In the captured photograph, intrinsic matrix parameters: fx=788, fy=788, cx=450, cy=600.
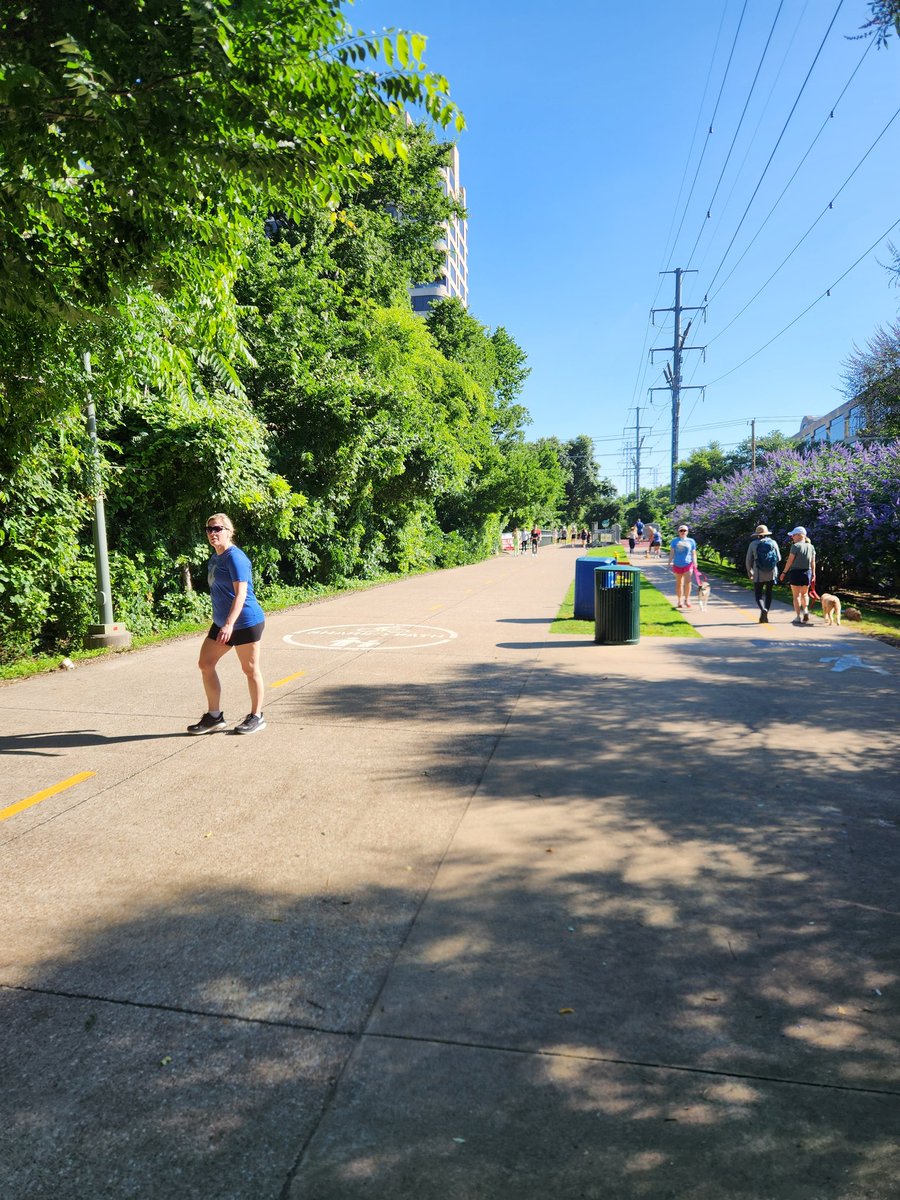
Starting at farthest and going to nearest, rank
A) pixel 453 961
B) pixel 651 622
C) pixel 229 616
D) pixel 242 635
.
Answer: pixel 651 622, pixel 242 635, pixel 229 616, pixel 453 961

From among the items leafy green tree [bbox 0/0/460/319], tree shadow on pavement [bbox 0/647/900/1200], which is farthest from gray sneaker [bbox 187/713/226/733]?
leafy green tree [bbox 0/0/460/319]

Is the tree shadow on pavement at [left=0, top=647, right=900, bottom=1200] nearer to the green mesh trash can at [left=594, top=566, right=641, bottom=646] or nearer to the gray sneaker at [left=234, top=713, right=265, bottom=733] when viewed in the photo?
the gray sneaker at [left=234, top=713, right=265, bottom=733]

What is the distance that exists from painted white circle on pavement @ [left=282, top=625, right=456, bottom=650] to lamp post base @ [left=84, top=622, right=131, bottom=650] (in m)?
2.32

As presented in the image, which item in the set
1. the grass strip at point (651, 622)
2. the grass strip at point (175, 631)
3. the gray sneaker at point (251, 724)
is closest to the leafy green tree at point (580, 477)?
the grass strip at point (175, 631)

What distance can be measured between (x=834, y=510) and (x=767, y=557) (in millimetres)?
5501

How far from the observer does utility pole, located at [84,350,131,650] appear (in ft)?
33.6

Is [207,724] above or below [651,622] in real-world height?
below

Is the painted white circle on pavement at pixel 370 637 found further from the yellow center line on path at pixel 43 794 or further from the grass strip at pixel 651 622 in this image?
the yellow center line on path at pixel 43 794

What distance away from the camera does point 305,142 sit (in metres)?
5.23

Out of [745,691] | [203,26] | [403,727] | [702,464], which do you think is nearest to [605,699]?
[745,691]

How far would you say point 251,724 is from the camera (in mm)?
6648

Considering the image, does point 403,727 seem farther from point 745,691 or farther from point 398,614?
point 398,614

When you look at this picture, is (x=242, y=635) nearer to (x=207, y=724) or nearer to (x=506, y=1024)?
(x=207, y=724)

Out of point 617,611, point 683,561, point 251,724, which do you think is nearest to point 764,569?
point 683,561
